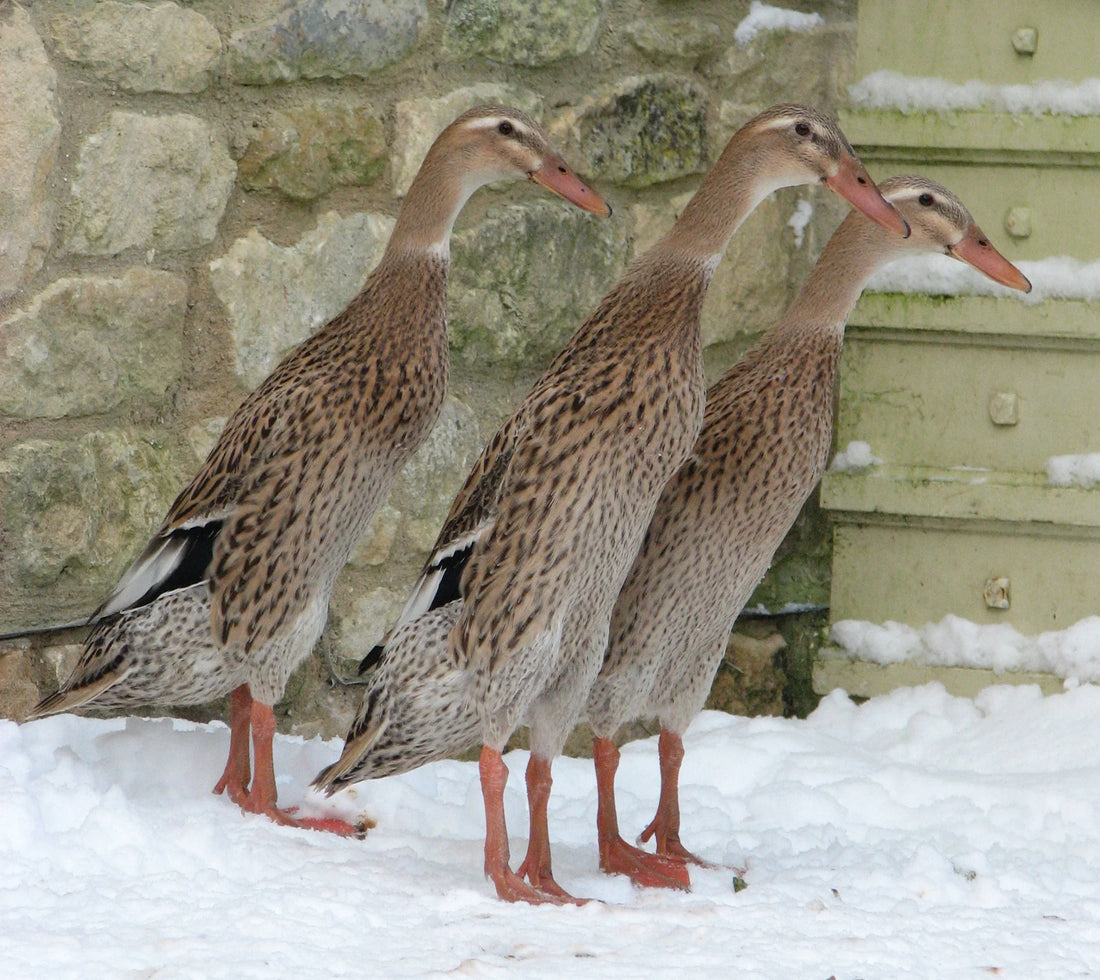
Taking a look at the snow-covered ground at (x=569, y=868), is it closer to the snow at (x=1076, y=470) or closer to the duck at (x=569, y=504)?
the duck at (x=569, y=504)

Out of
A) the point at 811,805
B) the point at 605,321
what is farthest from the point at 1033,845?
the point at 605,321

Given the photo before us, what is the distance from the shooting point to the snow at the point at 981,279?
14.7 feet

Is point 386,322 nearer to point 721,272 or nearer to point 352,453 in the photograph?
point 352,453

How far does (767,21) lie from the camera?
4531 millimetres

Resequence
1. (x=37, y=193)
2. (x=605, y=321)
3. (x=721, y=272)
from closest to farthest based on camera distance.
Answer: (x=605, y=321) → (x=37, y=193) → (x=721, y=272)

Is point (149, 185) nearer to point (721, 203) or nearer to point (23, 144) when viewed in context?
point (23, 144)

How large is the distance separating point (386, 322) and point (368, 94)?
32.5 inches

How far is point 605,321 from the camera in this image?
3146 millimetres

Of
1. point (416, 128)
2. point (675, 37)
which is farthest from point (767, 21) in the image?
point (416, 128)

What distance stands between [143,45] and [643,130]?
136 centimetres

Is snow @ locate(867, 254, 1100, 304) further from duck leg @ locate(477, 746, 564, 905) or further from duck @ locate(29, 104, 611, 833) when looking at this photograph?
duck leg @ locate(477, 746, 564, 905)

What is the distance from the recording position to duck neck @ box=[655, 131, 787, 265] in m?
3.18

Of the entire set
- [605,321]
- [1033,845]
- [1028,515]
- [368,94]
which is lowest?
[1033,845]

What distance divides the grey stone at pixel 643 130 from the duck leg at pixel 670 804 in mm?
1577
